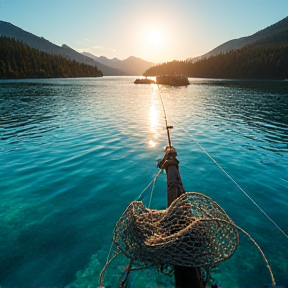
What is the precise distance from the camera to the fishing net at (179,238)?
4.14 m

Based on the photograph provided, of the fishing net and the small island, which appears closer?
the fishing net

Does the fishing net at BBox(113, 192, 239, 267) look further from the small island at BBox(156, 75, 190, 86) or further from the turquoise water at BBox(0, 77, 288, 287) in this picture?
the small island at BBox(156, 75, 190, 86)

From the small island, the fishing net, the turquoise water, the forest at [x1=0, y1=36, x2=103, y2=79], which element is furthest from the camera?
the forest at [x1=0, y1=36, x2=103, y2=79]

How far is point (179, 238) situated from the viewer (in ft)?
13.6

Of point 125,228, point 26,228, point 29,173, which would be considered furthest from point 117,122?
point 125,228

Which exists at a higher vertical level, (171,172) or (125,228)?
(125,228)

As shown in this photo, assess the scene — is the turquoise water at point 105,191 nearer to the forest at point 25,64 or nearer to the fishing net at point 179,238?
the fishing net at point 179,238

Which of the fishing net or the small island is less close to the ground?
the fishing net

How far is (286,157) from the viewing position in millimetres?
15070

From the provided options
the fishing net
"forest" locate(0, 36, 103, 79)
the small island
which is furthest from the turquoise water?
"forest" locate(0, 36, 103, 79)

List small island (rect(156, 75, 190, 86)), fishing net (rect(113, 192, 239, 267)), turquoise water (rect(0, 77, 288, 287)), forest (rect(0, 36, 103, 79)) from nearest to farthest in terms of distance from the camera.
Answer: fishing net (rect(113, 192, 239, 267)), turquoise water (rect(0, 77, 288, 287)), small island (rect(156, 75, 190, 86)), forest (rect(0, 36, 103, 79))

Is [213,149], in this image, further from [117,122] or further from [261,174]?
[117,122]

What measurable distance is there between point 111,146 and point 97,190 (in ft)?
23.5

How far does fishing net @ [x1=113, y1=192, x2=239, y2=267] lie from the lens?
13.6ft
